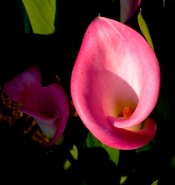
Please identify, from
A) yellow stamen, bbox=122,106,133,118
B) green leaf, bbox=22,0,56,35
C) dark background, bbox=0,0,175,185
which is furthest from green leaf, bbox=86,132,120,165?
green leaf, bbox=22,0,56,35

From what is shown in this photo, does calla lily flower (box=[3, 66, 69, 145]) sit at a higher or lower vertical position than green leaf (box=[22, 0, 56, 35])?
lower

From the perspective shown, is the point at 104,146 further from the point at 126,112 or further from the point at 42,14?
the point at 42,14

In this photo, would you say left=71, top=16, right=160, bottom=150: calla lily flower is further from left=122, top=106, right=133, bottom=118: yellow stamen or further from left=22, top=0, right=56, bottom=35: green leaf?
left=22, top=0, right=56, bottom=35: green leaf

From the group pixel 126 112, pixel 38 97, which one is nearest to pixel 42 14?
pixel 38 97

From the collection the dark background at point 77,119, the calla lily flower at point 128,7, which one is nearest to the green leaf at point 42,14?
the dark background at point 77,119

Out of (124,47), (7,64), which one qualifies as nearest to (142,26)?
(124,47)

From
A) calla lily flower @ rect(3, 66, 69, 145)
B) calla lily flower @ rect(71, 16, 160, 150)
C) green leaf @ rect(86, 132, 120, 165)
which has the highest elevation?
calla lily flower @ rect(71, 16, 160, 150)

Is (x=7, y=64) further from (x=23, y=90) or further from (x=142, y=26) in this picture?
(x=142, y=26)
